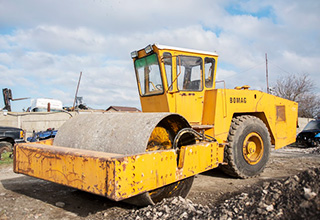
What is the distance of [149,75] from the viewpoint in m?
5.11

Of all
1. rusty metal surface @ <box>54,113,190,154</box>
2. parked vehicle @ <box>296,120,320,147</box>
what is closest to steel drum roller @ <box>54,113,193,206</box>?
rusty metal surface @ <box>54,113,190,154</box>

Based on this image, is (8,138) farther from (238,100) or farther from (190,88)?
(238,100)

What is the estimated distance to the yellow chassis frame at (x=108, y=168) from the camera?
8.36ft

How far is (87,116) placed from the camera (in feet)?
13.0

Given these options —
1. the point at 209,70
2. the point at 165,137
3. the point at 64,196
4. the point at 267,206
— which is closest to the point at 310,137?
the point at 209,70

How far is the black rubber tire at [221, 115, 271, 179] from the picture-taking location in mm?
4844

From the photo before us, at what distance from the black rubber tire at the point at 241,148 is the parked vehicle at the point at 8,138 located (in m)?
7.43

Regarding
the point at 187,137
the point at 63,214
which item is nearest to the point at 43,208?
the point at 63,214

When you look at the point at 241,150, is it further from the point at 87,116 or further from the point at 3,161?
the point at 3,161

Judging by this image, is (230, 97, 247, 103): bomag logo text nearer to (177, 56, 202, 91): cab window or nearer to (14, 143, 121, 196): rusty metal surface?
(177, 56, 202, 91): cab window

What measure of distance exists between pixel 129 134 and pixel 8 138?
8203 mm

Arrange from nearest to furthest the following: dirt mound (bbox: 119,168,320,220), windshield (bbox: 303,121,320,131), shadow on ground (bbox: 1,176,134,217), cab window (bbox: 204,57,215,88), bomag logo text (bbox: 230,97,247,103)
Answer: dirt mound (bbox: 119,168,320,220) < shadow on ground (bbox: 1,176,134,217) < bomag logo text (bbox: 230,97,247,103) < cab window (bbox: 204,57,215,88) < windshield (bbox: 303,121,320,131)

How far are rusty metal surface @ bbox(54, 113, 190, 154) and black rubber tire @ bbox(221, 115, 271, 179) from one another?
1.52 m

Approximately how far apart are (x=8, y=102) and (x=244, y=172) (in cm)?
1427
